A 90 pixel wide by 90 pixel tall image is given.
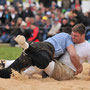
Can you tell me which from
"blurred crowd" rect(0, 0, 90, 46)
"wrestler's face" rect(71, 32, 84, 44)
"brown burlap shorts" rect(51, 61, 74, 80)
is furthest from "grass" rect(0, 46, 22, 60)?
"wrestler's face" rect(71, 32, 84, 44)

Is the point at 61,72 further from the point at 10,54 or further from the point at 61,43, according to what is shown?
the point at 10,54

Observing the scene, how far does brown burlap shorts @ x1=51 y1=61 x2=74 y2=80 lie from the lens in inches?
253

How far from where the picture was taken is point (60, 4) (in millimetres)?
19188

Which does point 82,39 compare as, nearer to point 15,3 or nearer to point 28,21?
point 28,21

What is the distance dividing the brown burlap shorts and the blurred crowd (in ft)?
24.2

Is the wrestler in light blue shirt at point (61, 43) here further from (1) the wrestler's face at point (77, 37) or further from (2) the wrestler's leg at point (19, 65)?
(2) the wrestler's leg at point (19, 65)

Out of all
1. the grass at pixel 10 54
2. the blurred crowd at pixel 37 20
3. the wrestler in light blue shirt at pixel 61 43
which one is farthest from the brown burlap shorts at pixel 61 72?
the blurred crowd at pixel 37 20

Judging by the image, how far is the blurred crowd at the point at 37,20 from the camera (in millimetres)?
14789

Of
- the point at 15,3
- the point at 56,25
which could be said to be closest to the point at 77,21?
the point at 56,25

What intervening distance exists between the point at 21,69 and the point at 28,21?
30.8ft

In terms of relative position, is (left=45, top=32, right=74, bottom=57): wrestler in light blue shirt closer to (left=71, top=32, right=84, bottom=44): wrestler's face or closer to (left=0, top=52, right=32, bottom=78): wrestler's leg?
(left=71, top=32, right=84, bottom=44): wrestler's face

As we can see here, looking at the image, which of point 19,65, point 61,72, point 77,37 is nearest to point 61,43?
point 77,37

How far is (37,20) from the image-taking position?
1590cm

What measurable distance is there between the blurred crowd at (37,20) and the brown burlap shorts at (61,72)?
A: 7365mm
